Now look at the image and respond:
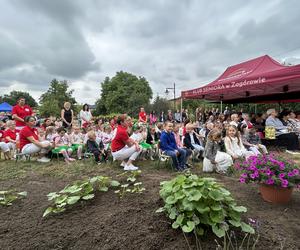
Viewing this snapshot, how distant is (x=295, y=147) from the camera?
780cm

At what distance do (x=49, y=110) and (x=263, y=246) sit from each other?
3824cm

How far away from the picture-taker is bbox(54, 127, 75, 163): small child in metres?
6.37

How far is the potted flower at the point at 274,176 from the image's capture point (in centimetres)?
290

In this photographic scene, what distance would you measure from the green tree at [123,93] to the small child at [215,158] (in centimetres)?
3698

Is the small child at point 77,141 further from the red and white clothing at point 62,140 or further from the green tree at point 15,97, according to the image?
the green tree at point 15,97

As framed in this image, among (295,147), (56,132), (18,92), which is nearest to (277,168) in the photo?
(295,147)

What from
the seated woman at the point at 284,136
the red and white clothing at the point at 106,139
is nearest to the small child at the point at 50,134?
the red and white clothing at the point at 106,139

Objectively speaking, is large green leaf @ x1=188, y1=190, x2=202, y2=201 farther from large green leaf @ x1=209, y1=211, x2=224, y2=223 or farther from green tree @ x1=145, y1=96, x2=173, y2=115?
green tree @ x1=145, y1=96, x2=173, y2=115

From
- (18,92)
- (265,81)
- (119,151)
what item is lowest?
(119,151)

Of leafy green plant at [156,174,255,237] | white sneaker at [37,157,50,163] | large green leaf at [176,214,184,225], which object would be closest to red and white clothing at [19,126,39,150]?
white sneaker at [37,157,50,163]

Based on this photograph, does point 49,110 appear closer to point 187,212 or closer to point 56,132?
point 56,132

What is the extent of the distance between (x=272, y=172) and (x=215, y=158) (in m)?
1.93

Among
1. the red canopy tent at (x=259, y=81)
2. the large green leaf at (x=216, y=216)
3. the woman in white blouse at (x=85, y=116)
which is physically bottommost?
the large green leaf at (x=216, y=216)

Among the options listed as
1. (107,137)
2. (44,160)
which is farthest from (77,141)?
(44,160)
